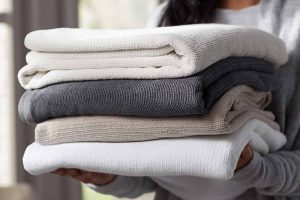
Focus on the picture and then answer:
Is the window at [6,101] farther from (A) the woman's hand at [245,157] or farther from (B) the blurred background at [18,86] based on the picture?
(A) the woman's hand at [245,157]

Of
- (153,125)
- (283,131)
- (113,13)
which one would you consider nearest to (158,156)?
(153,125)

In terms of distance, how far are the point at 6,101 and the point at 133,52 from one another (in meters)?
0.93

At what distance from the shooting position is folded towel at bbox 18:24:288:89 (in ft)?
2.28

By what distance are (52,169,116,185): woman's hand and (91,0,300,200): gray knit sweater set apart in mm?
17

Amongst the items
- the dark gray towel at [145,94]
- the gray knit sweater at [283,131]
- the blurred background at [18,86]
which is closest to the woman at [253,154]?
the gray knit sweater at [283,131]

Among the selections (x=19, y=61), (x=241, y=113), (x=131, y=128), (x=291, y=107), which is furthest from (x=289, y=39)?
(x=19, y=61)

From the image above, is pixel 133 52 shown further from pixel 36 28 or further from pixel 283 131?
pixel 36 28

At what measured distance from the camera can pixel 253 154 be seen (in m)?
0.80

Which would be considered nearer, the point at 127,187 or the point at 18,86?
the point at 127,187

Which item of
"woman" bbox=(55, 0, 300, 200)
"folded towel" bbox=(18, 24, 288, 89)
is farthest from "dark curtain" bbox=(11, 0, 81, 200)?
"folded towel" bbox=(18, 24, 288, 89)

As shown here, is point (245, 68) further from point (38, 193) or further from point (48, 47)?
point (38, 193)

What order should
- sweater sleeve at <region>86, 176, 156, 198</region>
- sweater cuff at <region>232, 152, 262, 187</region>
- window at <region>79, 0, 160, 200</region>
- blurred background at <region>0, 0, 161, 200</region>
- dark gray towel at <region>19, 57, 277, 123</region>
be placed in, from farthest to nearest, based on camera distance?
window at <region>79, 0, 160, 200</region> → blurred background at <region>0, 0, 161, 200</region> → sweater sleeve at <region>86, 176, 156, 198</region> → sweater cuff at <region>232, 152, 262, 187</region> → dark gray towel at <region>19, 57, 277, 123</region>

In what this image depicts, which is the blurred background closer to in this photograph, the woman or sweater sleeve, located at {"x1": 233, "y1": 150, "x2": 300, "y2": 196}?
the woman

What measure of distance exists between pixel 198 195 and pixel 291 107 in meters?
0.22
